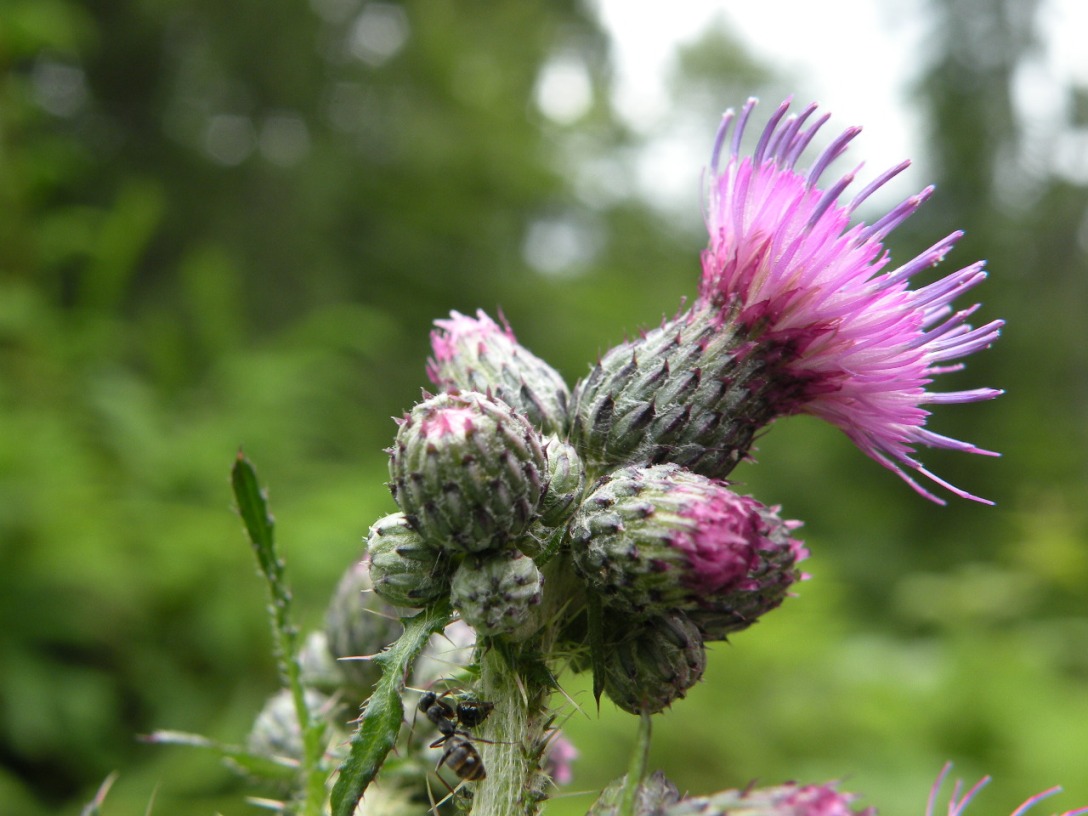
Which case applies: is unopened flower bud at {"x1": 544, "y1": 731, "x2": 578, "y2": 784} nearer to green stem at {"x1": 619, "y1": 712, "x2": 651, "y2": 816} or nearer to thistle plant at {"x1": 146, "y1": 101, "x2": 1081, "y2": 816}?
thistle plant at {"x1": 146, "y1": 101, "x2": 1081, "y2": 816}

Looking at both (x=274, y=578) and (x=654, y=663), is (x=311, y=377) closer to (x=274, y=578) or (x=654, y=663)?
(x=274, y=578)

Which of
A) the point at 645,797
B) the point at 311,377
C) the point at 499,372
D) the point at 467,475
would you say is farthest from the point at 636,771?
the point at 311,377

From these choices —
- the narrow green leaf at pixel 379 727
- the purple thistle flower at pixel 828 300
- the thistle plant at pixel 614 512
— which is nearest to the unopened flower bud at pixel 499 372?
the thistle plant at pixel 614 512

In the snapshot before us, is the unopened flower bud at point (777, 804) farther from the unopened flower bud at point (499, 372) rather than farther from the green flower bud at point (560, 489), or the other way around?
the unopened flower bud at point (499, 372)

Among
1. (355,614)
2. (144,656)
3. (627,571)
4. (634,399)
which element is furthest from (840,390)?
(144,656)

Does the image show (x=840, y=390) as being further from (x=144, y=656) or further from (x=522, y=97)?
(x=522, y=97)

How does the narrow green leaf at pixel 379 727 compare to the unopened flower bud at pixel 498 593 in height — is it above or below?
below
